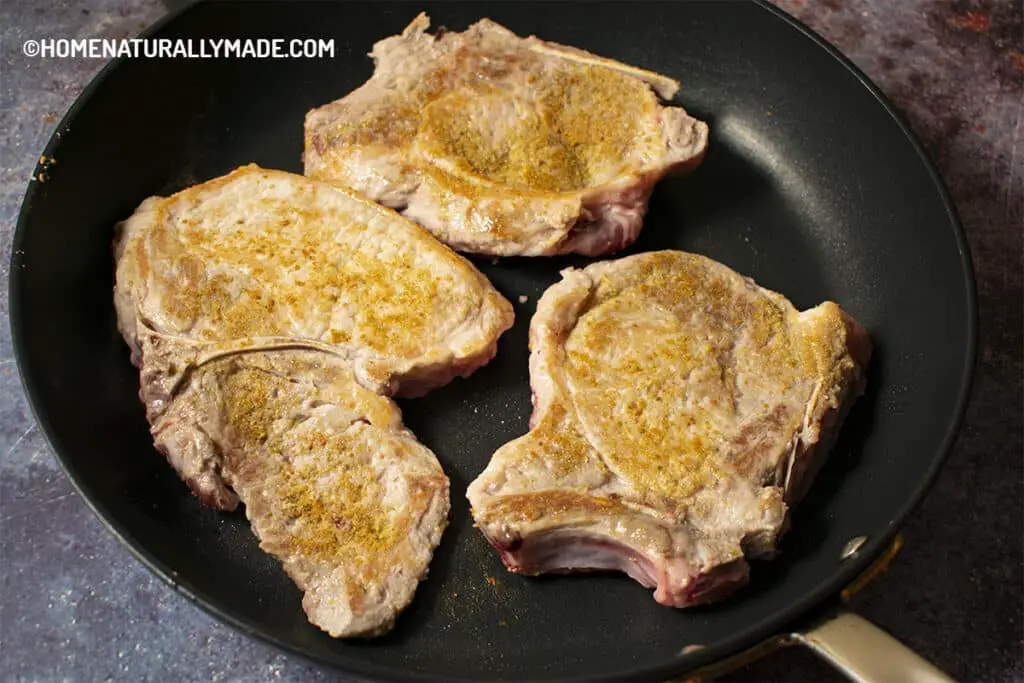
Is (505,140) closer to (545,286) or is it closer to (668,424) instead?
(545,286)

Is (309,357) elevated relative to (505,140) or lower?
lower

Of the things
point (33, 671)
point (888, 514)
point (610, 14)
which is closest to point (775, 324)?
point (888, 514)

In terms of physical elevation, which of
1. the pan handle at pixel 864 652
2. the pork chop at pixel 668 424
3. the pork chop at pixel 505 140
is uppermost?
the pork chop at pixel 505 140

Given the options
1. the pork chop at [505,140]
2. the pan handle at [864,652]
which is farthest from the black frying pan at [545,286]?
the pork chop at [505,140]

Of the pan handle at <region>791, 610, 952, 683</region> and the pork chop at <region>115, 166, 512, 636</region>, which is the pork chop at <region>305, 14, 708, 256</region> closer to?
the pork chop at <region>115, 166, 512, 636</region>

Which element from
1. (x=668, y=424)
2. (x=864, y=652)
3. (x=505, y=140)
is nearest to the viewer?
(x=864, y=652)

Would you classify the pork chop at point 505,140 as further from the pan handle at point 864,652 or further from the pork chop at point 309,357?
the pan handle at point 864,652

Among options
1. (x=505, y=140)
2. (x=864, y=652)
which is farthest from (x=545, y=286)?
(x=864, y=652)
